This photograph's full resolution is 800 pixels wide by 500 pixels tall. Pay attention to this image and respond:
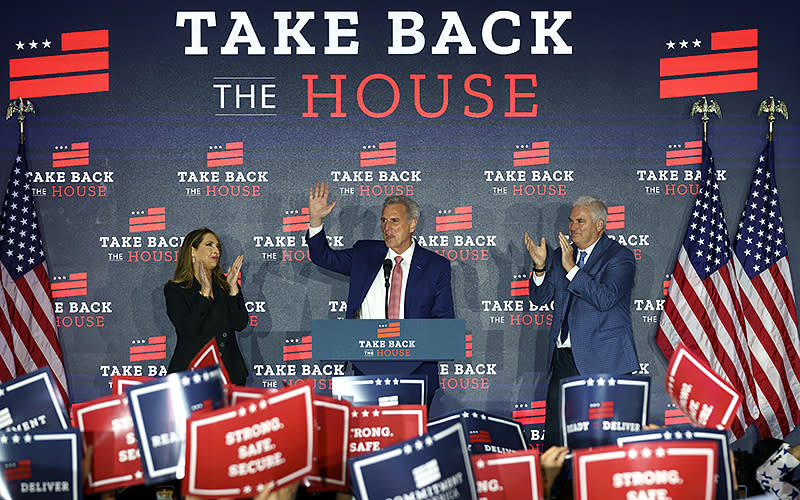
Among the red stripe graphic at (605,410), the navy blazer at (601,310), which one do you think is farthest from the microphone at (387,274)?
the red stripe graphic at (605,410)

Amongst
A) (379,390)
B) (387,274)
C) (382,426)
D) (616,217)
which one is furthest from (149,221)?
(382,426)

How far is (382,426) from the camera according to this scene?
3.21m

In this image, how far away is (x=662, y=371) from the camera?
6.69 m

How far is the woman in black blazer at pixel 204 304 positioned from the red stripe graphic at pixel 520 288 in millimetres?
1936

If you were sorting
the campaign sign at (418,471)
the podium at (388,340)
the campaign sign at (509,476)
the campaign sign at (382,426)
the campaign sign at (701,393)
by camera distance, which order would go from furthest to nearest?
1. the podium at (388,340)
2. the campaign sign at (701,393)
3. the campaign sign at (382,426)
4. the campaign sign at (509,476)
5. the campaign sign at (418,471)

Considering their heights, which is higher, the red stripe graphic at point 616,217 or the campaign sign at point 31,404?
the red stripe graphic at point 616,217

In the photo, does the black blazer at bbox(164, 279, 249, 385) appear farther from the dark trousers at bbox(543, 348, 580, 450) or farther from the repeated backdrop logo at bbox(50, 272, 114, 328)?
the dark trousers at bbox(543, 348, 580, 450)

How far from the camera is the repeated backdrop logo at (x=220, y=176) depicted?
6605 millimetres

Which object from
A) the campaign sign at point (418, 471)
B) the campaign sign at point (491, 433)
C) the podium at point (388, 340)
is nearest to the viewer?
the campaign sign at point (418, 471)

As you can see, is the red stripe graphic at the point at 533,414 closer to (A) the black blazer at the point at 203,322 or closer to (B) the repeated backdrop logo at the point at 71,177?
(A) the black blazer at the point at 203,322

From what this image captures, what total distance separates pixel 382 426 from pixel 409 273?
283 centimetres

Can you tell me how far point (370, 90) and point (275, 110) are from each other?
709 millimetres

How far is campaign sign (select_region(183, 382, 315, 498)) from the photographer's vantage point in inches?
93.8

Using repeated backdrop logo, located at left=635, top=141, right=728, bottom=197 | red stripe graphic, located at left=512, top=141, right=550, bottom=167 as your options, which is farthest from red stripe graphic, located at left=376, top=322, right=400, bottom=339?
repeated backdrop logo, located at left=635, top=141, right=728, bottom=197
